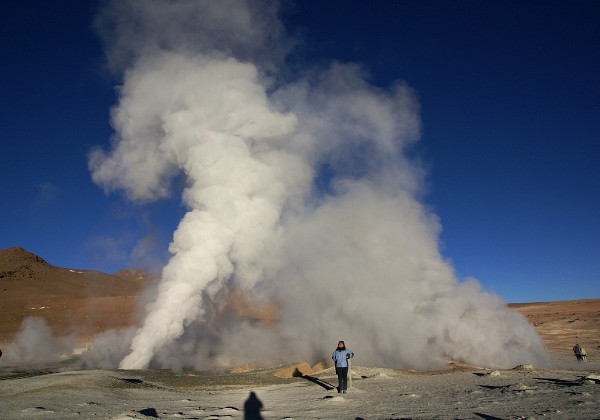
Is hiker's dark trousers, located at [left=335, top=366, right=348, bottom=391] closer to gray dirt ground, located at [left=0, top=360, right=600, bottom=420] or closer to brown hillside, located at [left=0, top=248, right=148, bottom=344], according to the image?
gray dirt ground, located at [left=0, top=360, right=600, bottom=420]

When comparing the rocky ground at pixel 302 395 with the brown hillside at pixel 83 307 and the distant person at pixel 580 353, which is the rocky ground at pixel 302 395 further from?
the brown hillside at pixel 83 307

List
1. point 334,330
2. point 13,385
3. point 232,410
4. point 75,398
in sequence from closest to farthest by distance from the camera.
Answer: point 232,410, point 75,398, point 13,385, point 334,330

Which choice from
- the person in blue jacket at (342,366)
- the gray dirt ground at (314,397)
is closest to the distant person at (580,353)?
the gray dirt ground at (314,397)

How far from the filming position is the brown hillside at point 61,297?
48.8 m

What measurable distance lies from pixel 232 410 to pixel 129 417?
259cm

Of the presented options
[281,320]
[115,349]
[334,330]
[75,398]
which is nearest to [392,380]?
[75,398]

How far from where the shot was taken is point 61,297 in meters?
68.2

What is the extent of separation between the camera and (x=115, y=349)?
24.2m

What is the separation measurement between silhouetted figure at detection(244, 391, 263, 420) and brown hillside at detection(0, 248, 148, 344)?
31.0 meters

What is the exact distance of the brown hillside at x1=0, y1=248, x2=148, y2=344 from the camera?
160ft

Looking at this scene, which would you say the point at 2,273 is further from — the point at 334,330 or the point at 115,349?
the point at 334,330

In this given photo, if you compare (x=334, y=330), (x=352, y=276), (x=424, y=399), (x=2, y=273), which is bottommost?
(x=424, y=399)

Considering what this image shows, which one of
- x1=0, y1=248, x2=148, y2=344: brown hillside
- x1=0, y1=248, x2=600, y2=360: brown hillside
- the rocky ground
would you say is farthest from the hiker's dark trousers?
x1=0, y1=248, x2=148, y2=344: brown hillside

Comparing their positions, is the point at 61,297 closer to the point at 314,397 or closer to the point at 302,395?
the point at 302,395
